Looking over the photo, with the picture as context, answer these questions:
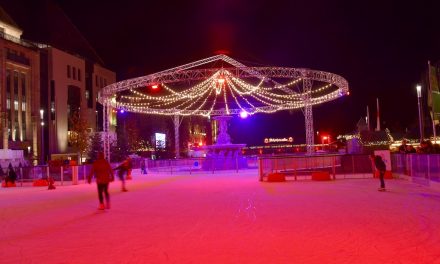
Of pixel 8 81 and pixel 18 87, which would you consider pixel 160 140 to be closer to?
pixel 18 87

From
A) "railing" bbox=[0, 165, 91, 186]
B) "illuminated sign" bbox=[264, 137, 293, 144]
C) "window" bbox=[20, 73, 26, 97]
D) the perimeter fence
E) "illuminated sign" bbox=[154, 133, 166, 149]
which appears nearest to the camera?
the perimeter fence

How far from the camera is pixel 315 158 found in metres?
28.8

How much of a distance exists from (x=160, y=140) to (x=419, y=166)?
52765 millimetres

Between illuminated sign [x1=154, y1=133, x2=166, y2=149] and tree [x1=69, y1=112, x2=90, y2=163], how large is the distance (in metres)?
11.6

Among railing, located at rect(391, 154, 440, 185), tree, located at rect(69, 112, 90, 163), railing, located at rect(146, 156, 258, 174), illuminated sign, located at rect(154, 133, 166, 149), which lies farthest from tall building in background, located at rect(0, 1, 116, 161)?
railing, located at rect(391, 154, 440, 185)

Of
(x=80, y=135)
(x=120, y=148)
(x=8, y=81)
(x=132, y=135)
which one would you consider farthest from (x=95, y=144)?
(x=132, y=135)

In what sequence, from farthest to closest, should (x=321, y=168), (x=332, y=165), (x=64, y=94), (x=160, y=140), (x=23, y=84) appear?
(x=160, y=140), (x=64, y=94), (x=23, y=84), (x=321, y=168), (x=332, y=165)

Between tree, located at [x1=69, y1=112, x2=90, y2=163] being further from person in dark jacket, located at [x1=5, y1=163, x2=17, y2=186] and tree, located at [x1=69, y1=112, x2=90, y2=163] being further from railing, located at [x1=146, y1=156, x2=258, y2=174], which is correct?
person in dark jacket, located at [x1=5, y1=163, x2=17, y2=186]

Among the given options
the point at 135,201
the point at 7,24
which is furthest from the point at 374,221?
the point at 7,24

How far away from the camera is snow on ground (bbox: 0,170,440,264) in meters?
7.45

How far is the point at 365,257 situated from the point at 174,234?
3.86 meters

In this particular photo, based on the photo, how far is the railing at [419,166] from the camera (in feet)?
59.0

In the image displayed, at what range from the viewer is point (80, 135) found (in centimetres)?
6119

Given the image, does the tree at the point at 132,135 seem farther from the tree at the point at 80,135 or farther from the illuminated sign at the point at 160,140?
the tree at the point at 80,135
